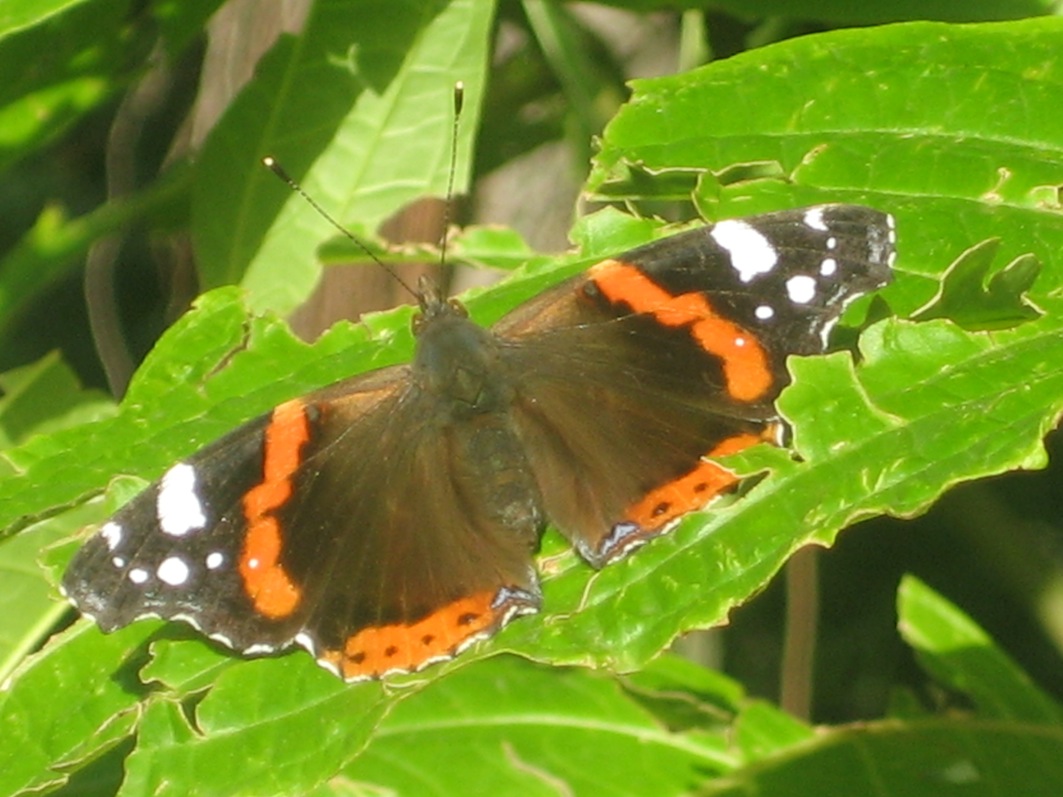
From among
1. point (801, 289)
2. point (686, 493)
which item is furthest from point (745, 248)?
point (686, 493)

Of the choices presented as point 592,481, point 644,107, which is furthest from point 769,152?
point 592,481

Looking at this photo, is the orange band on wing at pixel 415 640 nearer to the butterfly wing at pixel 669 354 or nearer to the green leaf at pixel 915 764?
the butterfly wing at pixel 669 354

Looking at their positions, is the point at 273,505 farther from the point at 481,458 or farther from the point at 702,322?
the point at 702,322

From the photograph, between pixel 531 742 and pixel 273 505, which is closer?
pixel 273 505

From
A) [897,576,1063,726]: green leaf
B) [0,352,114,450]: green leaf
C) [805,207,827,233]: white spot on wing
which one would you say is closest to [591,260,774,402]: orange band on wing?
[805,207,827,233]: white spot on wing

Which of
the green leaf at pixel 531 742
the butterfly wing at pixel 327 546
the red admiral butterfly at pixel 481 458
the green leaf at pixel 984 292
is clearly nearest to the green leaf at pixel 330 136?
the red admiral butterfly at pixel 481 458
